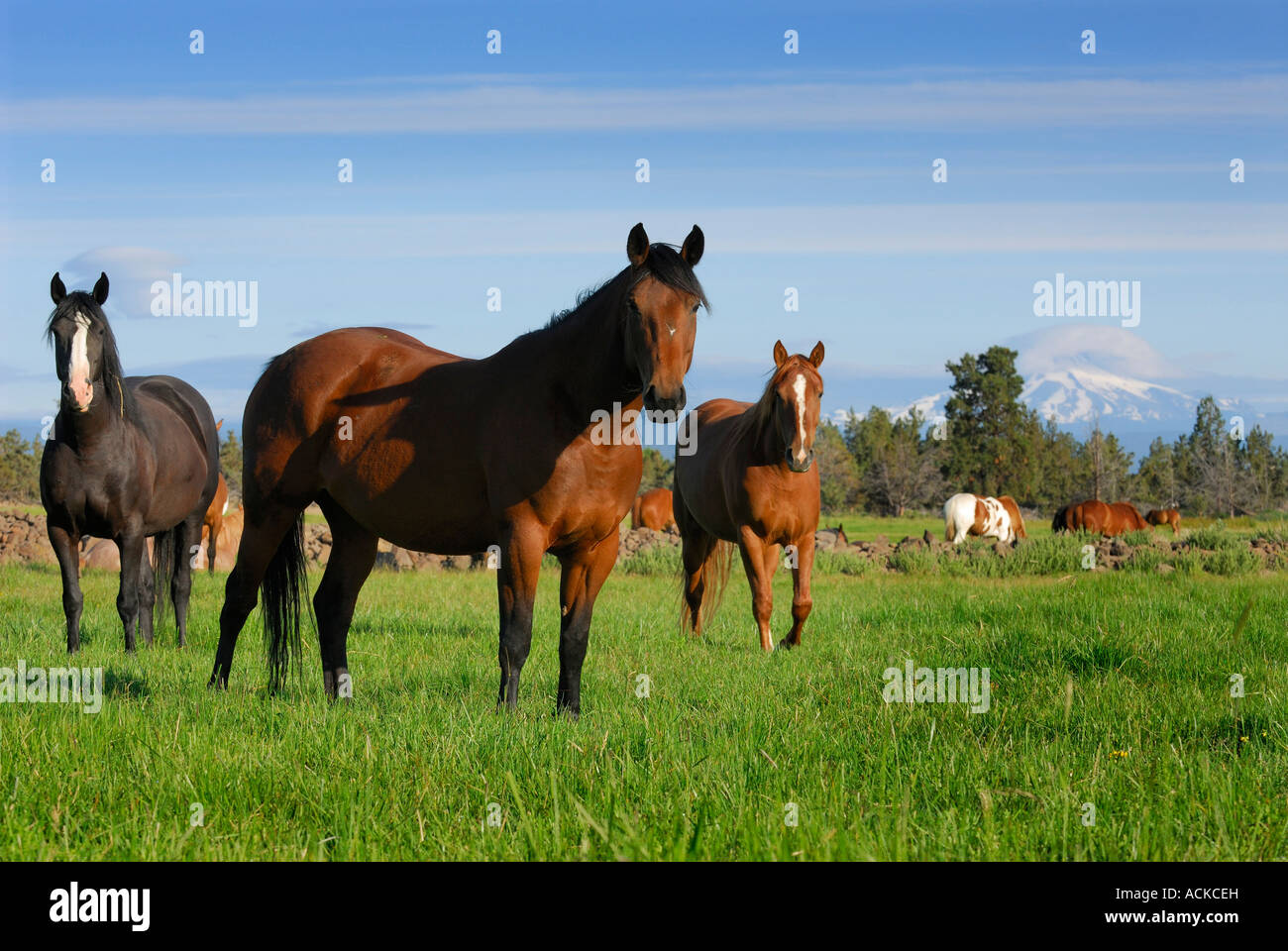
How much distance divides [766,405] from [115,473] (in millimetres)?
5570

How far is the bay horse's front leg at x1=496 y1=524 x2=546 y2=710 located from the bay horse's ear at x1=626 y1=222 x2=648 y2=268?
147 centimetres

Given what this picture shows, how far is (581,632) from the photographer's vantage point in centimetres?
563

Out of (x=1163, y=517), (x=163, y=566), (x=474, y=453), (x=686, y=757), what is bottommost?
(x=686, y=757)

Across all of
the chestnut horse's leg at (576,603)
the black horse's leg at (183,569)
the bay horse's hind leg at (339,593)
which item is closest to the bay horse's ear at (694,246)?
the chestnut horse's leg at (576,603)

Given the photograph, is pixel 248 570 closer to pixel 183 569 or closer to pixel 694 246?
pixel 694 246

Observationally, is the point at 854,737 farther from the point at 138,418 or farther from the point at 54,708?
the point at 138,418

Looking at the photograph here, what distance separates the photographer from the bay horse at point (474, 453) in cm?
511

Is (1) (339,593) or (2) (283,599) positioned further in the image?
(2) (283,599)

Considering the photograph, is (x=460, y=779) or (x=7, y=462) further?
(x=7, y=462)

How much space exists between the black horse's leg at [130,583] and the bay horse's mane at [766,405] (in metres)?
5.42

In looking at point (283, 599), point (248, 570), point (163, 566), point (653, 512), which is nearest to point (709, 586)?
point (283, 599)

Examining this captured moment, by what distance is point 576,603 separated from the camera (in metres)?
5.61
